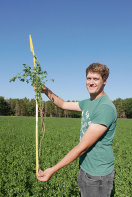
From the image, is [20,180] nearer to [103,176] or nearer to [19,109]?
[103,176]

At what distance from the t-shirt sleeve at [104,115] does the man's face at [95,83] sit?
0.27 m

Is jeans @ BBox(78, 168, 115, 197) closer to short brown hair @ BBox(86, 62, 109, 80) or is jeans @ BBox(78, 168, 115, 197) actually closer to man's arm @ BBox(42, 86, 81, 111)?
man's arm @ BBox(42, 86, 81, 111)

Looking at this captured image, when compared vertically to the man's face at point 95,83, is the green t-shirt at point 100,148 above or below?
below

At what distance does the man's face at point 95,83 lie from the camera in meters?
2.08

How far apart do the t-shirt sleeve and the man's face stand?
267mm

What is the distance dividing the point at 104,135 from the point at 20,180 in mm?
4195

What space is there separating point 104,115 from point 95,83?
41cm

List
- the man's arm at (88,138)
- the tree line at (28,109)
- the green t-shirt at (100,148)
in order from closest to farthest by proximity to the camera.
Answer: the man's arm at (88,138)
the green t-shirt at (100,148)
the tree line at (28,109)

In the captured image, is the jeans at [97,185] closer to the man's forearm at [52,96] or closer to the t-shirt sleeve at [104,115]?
the t-shirt sleeve at [104,115]

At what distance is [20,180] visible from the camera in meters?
5.30

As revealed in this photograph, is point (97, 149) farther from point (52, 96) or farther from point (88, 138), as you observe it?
point (52, 96)

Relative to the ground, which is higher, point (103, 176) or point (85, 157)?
point (85, 157)

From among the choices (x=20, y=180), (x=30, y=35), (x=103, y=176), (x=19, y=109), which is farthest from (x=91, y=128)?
(x=19, y=109)

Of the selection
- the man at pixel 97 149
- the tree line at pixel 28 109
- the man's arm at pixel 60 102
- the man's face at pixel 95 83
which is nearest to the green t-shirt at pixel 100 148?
the man at pixel 97 149
